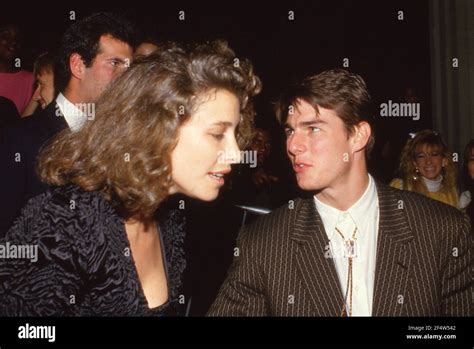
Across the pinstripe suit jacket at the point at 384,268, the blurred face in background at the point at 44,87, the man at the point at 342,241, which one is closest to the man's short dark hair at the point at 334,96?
the man at the point at 342,241

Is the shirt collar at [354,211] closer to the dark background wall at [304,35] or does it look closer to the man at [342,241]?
the man at [342,241]

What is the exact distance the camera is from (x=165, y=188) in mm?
1365

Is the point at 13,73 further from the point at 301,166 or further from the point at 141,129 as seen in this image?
the point at 301,166

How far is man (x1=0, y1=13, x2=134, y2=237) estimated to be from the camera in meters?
1.52

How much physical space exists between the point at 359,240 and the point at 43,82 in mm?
1153

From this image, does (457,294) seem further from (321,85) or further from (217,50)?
(217,50)

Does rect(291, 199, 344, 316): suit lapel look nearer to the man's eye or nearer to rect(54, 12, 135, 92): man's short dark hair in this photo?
the man's eye

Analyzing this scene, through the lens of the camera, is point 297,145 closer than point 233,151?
No

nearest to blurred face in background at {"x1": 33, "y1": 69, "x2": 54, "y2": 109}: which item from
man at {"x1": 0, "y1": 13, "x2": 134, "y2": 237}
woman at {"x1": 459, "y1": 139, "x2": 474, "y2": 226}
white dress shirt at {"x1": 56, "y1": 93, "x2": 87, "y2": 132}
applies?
man at {"x1": 0, "y1": 13, "x2": 134, "y2": 237}

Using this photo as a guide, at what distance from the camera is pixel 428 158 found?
6.27 feet

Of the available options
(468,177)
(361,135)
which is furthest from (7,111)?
(468,177)

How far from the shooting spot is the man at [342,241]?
1.38 meters

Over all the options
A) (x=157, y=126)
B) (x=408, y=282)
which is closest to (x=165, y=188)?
(x=157, y=126)

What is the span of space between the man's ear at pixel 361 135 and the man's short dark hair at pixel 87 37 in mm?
775
